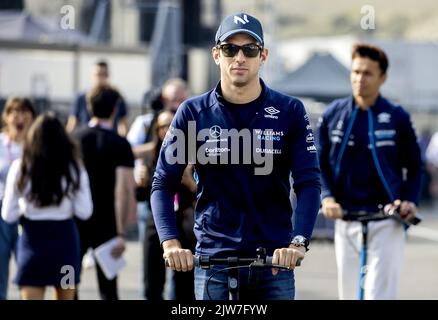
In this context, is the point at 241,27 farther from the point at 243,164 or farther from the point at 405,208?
the point at 405,208

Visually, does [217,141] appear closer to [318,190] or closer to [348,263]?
[318,190]

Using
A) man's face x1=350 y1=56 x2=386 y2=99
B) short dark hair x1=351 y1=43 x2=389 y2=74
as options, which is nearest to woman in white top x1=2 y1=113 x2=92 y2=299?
man's face x1=350 y1=56 x2=386 y2=99

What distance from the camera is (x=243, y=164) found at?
6.57 metres

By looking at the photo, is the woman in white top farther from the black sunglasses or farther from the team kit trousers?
the black sunglasses

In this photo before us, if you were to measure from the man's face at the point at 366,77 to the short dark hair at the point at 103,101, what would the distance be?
2.23 metres

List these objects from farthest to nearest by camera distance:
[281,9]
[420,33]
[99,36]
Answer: [281,9] → [420,33] → [99,36]

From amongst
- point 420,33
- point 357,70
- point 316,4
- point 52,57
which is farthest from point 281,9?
point 357,70

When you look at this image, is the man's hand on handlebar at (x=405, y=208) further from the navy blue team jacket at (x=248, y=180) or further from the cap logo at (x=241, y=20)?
the cap logo at (x=241, y=20)

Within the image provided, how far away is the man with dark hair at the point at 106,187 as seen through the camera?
1072 centimetres

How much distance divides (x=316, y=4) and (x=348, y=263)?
13706cm

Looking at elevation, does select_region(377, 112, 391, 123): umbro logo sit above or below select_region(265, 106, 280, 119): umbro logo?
below

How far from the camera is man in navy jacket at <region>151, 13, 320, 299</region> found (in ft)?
21.5

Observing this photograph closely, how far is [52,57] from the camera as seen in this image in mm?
24562
